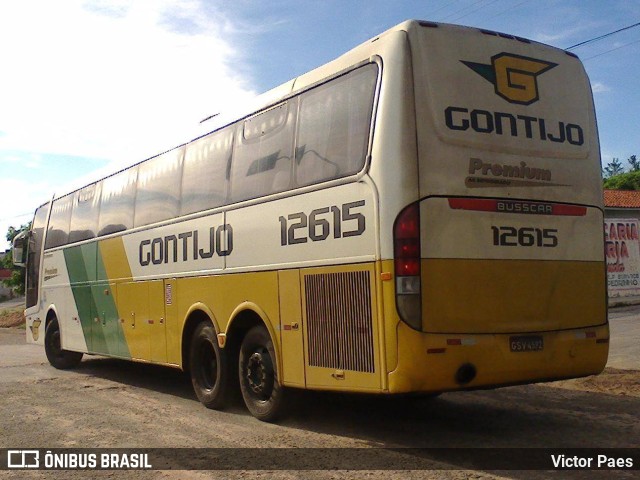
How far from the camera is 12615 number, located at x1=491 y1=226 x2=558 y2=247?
262 inches

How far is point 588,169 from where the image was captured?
289 inches

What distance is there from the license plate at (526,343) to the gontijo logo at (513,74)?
2.14 m

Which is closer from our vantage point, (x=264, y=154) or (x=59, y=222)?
(x=264, y=154)

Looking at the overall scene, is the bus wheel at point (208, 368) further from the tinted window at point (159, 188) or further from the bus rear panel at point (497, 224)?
the bus rear panel at point (497, 224)

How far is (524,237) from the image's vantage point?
6789 millimetres

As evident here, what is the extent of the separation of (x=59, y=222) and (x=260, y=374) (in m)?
8.08

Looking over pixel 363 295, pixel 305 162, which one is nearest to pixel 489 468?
pixel 363 295

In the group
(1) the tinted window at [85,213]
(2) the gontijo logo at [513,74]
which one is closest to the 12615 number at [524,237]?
(2) the gontijo logo at [513,74]

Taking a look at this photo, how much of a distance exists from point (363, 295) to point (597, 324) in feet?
7.82

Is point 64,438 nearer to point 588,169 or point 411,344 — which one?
point 411,344

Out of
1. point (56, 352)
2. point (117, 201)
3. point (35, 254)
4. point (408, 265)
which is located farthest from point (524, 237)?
→ point (35, 254)

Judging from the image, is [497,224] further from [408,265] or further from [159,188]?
[159,188]

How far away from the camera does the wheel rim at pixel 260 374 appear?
316 inches

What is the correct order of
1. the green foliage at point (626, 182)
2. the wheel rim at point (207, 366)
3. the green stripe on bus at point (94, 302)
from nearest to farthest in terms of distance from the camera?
the wheel rim at point (207, 366) → the green stripe on bus at point (94, 302) → the green foliage at point (626, 182)
